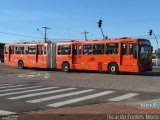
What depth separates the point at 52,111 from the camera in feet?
Result: 38.5

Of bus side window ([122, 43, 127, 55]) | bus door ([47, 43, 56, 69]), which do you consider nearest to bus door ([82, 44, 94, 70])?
bus side window ([122, 43, 127, 55])

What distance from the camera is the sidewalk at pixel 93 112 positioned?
34.3 ft

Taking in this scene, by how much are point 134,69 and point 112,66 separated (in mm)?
2276

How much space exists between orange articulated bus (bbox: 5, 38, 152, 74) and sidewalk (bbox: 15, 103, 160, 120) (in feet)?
59.6

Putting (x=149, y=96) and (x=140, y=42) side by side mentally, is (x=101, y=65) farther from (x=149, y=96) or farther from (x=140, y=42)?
(x=149, y=96)

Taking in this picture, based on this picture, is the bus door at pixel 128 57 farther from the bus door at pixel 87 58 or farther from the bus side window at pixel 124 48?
the bus door at pixel 87 58

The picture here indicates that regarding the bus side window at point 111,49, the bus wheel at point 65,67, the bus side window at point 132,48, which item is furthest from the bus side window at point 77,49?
the bus side window at point 132,48

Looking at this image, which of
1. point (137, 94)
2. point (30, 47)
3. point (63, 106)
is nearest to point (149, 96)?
point (137, 94)

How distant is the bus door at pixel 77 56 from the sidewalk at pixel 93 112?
72.7 feet

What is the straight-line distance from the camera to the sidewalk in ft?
34.3

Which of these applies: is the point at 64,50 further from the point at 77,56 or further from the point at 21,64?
the point at 21,64

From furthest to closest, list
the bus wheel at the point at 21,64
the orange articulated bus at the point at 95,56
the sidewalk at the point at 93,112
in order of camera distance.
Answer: the bus wheel at the point at 21,64 → the orange articulated bus at the point at 95,56 → the sidewalk at the point at 93,112

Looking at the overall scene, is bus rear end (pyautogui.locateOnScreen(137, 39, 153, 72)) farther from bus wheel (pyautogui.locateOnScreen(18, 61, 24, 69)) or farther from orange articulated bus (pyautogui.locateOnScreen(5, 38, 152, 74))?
bus wheel (pyautogui.locateOnScreen(18, 61, 24, 69))

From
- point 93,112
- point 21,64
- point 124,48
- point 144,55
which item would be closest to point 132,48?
point 124,48
